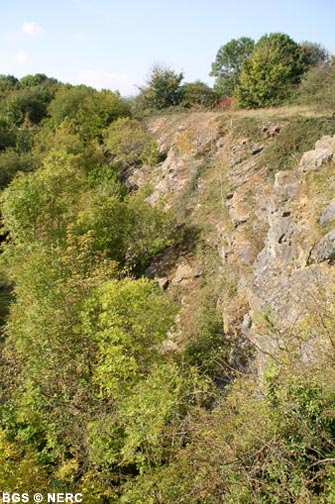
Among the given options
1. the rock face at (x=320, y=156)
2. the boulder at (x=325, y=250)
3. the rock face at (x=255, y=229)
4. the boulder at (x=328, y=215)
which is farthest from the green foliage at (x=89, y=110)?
the boulder at (x=325, y=250)

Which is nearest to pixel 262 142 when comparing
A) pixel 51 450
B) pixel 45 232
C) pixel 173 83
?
pixel 45 232

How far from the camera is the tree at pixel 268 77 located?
1116 inches

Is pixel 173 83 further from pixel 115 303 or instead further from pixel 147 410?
pixel 147 410

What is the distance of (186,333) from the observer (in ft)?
48.0

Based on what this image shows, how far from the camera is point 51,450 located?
34.7 ft

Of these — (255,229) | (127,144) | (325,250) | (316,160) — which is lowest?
(325,250)

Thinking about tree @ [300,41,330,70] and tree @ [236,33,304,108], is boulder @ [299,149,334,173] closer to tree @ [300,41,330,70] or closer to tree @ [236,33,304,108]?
tree @ [236,33,304,108]

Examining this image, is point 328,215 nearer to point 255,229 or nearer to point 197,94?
point 255,229

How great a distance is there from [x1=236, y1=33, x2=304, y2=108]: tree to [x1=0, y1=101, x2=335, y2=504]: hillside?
482cm

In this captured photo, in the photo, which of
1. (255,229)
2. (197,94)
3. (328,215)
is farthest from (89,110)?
(328,215)

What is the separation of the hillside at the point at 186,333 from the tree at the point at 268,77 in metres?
4.82

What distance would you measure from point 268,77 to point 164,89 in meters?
13.0

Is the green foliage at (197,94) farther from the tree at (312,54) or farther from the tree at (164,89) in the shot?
the tree at (312,54)

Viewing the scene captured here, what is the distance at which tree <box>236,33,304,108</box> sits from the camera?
2835cm
